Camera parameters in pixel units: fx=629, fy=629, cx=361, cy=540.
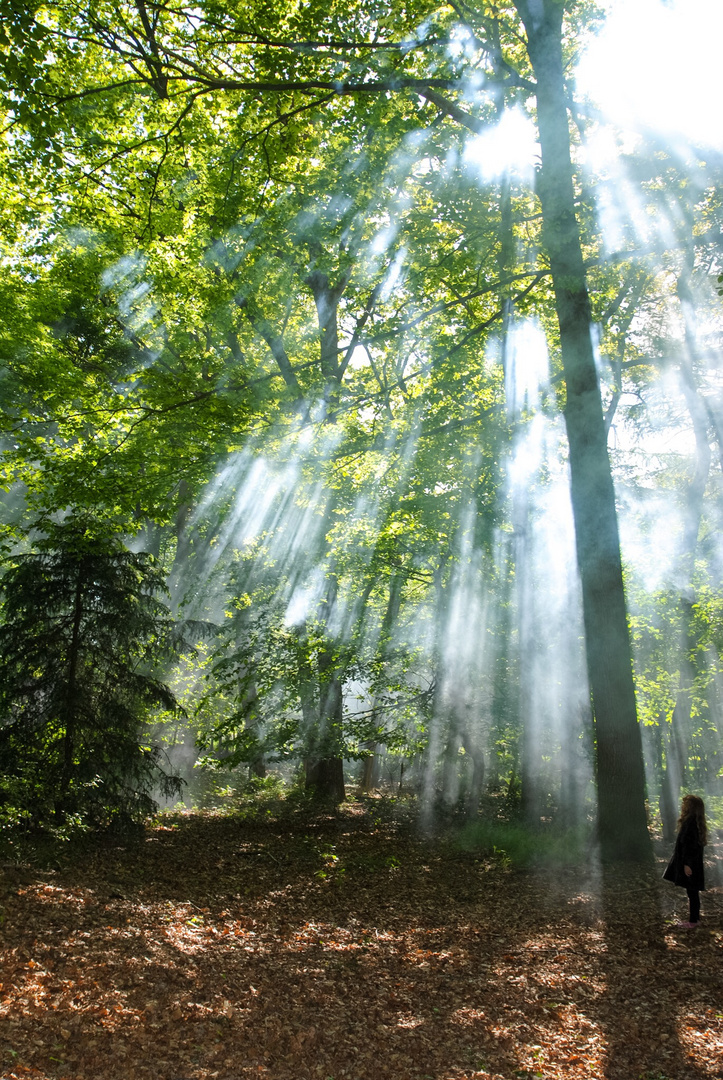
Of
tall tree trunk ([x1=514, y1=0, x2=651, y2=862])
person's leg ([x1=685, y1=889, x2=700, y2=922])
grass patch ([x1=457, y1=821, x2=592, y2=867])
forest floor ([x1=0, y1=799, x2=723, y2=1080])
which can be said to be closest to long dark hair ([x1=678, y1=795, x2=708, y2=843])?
person's leg ([x1=685, y1=889, x2=700, y2=922])

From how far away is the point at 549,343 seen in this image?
15.5m

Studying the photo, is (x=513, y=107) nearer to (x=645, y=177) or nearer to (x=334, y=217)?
(x=645, y=177)

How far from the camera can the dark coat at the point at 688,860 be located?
6.47 m

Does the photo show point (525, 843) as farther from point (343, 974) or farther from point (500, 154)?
point (500, 154)

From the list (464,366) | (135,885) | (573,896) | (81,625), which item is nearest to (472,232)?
(464,366)

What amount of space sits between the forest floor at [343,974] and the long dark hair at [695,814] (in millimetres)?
901

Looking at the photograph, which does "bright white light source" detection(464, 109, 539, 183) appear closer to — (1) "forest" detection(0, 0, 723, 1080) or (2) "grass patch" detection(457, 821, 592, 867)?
(1) "forest" detection(0, 0, 723, 1080)

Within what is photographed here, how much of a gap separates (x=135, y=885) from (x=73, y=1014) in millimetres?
3234

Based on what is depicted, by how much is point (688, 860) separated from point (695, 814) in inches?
21.8

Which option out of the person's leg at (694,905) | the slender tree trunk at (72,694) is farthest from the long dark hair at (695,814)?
the slender tree trunk at (72,694)

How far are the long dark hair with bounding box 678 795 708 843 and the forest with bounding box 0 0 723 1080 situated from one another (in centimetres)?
89

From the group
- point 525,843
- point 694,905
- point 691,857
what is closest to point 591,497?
Result: point 691,857

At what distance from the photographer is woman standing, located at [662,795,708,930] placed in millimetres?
6461

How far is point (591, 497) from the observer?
9.29 m
